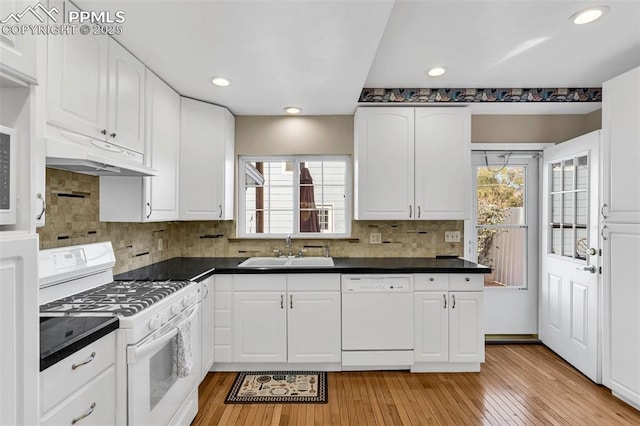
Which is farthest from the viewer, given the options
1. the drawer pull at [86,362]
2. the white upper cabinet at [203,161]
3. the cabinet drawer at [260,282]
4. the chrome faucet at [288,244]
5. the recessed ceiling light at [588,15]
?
the chrome faucet at [288,244]

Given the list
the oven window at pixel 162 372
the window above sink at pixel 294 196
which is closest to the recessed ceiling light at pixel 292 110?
the window above sink at pixel 294 196

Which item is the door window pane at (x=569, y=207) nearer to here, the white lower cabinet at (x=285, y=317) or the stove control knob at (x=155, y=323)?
the white lower cabinet at (x=285, y=317)

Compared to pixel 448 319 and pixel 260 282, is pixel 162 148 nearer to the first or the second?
pixel 260 282

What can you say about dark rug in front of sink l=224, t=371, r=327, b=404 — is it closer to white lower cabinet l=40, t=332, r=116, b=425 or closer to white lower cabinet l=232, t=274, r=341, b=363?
white lower cabinet l=232, t=274, r=341, b=363

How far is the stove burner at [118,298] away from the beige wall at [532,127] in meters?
3.15

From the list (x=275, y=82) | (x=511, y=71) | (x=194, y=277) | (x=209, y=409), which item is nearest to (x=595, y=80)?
(x=511, y=71)

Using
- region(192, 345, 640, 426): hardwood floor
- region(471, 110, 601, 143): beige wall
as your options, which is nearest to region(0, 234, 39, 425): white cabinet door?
region(192, 345, 640, 426): hardwood floor

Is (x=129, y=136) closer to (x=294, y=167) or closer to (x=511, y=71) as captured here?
(x=294, y=167)

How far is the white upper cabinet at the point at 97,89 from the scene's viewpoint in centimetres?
156

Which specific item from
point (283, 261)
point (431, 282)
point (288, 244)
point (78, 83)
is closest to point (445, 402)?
point (431, 282)

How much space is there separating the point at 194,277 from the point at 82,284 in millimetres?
632

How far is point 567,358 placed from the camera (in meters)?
3.05

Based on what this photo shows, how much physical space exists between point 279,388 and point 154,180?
1.77m

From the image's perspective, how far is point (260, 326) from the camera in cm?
283
